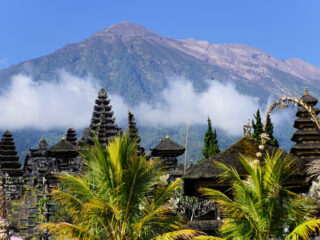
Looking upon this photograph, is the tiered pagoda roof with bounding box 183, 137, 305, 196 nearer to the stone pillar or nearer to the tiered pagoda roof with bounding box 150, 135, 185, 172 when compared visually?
the stone pillar

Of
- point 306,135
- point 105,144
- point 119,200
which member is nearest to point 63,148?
point 105,144

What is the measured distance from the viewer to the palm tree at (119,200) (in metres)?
14.5

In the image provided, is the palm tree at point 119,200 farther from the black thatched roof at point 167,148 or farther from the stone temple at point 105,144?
the black thatched roof at point 167,148

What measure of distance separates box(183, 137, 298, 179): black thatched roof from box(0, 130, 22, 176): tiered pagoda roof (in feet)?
158

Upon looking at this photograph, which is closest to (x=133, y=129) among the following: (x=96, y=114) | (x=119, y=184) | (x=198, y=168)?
(x=96, y=114)

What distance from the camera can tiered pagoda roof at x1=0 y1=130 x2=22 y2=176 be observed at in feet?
205

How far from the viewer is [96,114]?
7050 cm

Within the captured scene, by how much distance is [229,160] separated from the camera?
59.9ft

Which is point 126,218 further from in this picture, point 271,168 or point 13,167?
point 13,167

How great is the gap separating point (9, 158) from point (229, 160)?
170 feet

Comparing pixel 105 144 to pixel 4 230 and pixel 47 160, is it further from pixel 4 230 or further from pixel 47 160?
pixel 4 230

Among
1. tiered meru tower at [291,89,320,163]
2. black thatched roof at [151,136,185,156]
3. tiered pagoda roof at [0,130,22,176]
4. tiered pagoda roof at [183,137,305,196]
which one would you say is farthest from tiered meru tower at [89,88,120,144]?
tiered pagoda roof at [183,137,305,196]

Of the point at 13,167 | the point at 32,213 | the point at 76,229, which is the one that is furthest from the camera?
the point at 13,167

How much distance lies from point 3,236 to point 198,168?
809 centimetres
